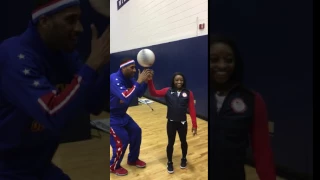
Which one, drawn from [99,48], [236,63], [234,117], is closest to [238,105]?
[234,117]

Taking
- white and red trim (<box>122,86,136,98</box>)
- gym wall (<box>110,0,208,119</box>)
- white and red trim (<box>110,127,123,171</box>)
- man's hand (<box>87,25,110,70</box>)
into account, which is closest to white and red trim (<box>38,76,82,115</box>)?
man's hand (<box>87,25,110,70</box>)

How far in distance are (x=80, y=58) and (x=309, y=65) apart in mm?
1229

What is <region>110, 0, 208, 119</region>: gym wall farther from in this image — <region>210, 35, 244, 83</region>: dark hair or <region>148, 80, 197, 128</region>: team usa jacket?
<region>210, 35, 244, 83</region>: dark hair

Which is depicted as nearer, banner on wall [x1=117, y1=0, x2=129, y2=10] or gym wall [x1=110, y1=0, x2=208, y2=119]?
gym wall [x1=110, y1=0, x2=208, y2=119]

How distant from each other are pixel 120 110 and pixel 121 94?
188 mm

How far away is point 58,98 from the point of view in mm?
1037

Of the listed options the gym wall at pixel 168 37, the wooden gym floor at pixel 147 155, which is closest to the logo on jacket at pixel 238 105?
the wooden gym floor at pixel 147 155

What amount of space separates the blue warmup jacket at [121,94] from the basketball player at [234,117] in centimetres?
93

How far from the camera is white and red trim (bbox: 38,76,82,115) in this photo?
1007mm

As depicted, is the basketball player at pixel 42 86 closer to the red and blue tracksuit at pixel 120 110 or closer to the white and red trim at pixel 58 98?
the white and red trim at pixel 58 98

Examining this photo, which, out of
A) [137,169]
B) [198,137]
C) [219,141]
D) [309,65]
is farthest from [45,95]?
[198,137]

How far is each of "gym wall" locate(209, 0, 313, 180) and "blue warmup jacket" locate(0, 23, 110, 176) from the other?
3.16 feet

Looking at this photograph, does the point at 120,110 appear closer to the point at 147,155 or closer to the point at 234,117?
the point at 147,155

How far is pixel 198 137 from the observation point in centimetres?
291
